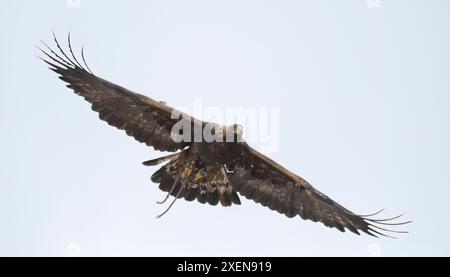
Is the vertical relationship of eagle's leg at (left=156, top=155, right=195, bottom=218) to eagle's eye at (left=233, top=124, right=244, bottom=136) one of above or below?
below

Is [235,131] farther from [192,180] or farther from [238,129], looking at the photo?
[192,180]

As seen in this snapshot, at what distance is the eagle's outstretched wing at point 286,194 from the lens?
14.0 meters

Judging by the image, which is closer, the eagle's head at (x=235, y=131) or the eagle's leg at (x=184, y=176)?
the eagle's head at (x=235, y=131)

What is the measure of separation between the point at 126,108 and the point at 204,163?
5.36 ft

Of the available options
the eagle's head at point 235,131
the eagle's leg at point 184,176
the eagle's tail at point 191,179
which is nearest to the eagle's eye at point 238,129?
the eagle's head at point 235,131

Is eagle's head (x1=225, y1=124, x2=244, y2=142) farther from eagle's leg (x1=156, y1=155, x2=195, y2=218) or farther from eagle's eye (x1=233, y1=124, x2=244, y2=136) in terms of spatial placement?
eagle's leg (x1=156, y1=155, x2=195, y2=218)

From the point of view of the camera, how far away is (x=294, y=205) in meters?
14.2

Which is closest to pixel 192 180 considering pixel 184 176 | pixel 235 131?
pixel 184 176

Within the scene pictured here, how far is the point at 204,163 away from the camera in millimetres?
13422

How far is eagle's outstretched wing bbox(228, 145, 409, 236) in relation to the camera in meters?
14.0

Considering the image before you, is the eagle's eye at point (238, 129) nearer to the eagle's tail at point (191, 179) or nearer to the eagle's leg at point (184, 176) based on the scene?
the eagle's tail at point (191, 179)

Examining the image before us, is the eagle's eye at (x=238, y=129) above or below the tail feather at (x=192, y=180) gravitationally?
above

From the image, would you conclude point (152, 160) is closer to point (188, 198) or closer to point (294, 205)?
point (188, 198)

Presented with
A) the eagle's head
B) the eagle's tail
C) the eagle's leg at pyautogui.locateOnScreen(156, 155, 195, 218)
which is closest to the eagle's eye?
the eagle's head
